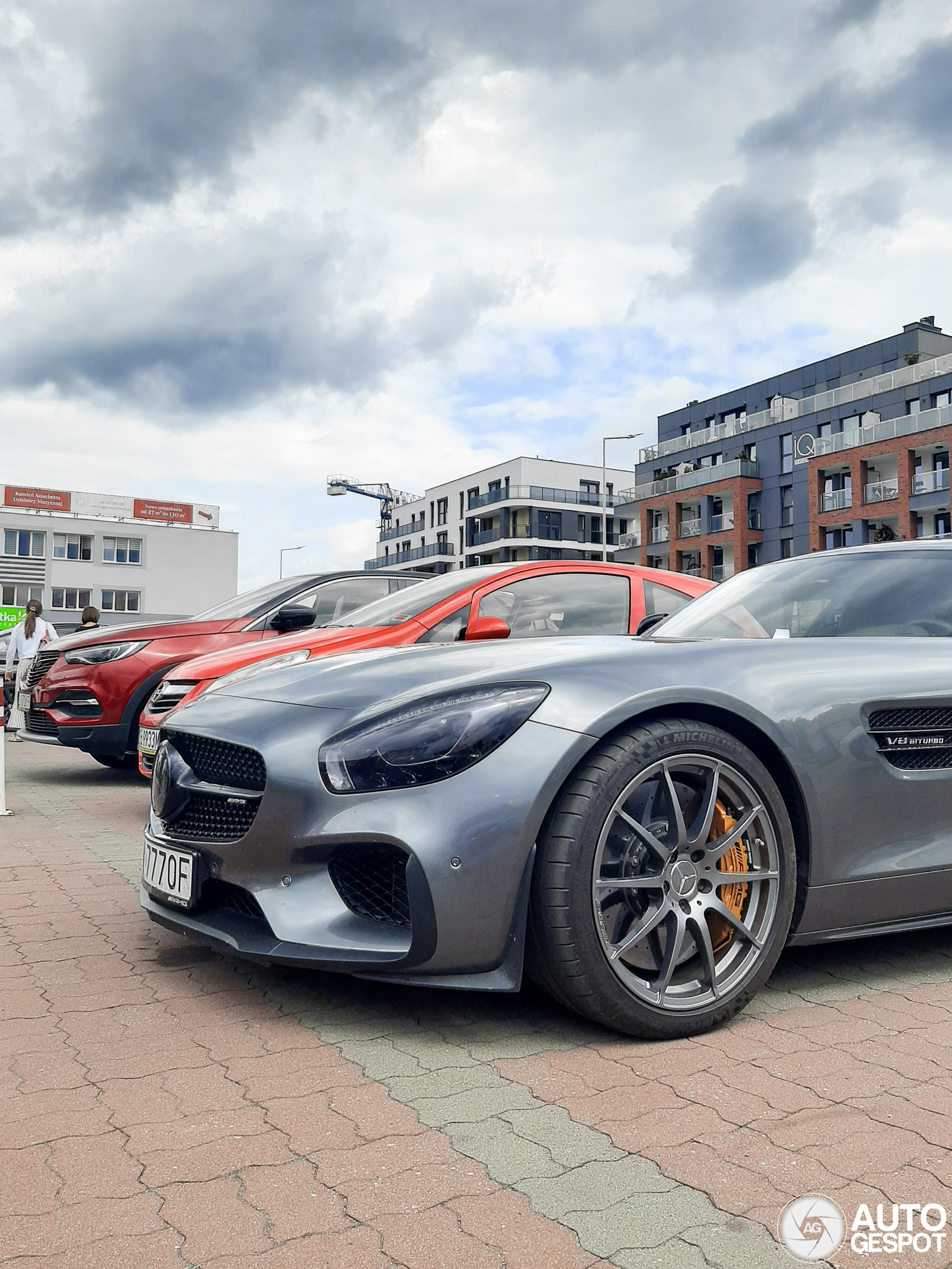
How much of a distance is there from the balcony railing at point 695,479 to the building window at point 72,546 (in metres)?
36.7

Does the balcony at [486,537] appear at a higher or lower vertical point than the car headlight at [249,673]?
higher

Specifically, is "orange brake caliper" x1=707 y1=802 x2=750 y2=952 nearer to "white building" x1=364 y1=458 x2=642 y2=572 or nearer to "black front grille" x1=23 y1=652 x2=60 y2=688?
"black front grille" x1=23 y1=652 x2=60 y2=688

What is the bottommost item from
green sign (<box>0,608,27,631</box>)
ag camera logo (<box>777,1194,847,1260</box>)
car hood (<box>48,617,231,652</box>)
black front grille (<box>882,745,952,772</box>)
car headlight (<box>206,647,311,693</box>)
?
ag camera logo (<box>777,1194,847,1260</box>)

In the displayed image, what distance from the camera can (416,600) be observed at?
21.8 ft

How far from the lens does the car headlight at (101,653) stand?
816 cm

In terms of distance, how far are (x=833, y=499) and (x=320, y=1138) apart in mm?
52854

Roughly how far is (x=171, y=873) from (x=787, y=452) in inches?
2196

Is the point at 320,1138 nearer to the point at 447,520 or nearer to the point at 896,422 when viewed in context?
the point at 896,422

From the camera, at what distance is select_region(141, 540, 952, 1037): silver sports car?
260 cm

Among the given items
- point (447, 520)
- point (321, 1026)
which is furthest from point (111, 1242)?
point (447, 520)

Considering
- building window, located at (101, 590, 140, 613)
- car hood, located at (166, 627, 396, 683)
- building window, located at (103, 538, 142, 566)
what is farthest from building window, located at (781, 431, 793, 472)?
car hood, located at (166, 627, 396, 683)

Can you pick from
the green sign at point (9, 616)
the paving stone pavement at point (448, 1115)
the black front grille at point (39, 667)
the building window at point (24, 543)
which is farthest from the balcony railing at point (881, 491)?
the building window at point (24, 543)

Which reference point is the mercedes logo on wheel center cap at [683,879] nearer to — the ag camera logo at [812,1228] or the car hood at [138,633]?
the ag camera logo at [812,1228]

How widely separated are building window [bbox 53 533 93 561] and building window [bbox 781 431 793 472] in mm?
46307
